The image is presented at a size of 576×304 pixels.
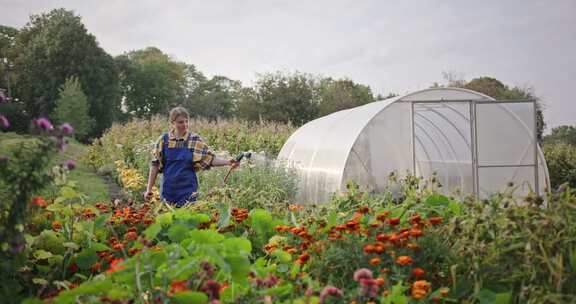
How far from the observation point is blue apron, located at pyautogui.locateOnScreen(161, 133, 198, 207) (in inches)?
187

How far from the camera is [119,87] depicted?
3459 cm

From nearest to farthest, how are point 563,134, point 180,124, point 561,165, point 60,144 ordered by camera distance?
point 60,144 → point 180,124 → point 561,165 → point 563,134

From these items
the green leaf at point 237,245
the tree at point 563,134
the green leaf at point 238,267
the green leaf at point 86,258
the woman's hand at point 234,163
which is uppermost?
the tree at point 563,134

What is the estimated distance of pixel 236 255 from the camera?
1.85m

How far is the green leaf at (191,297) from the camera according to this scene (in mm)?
1656

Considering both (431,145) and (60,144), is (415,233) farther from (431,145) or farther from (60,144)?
(431,145)

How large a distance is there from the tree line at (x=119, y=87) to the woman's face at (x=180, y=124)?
916 centimetres

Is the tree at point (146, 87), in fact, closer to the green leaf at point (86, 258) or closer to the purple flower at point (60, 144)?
the green leaf at point (86, 258)

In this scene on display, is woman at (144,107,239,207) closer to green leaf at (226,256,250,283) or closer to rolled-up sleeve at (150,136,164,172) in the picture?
rolled-up sleeve at (150,136,164,172)

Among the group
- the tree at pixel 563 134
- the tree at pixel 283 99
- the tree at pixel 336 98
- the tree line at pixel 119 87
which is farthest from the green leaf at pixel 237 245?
the tree at pixel 563 134

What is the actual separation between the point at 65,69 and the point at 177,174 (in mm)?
29714

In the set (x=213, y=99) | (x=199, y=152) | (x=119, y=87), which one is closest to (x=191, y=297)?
(x=199, y=152)

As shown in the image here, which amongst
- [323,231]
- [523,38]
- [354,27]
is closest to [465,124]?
[523,38]

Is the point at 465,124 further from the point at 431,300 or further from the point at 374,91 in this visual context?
the point at 374,91
